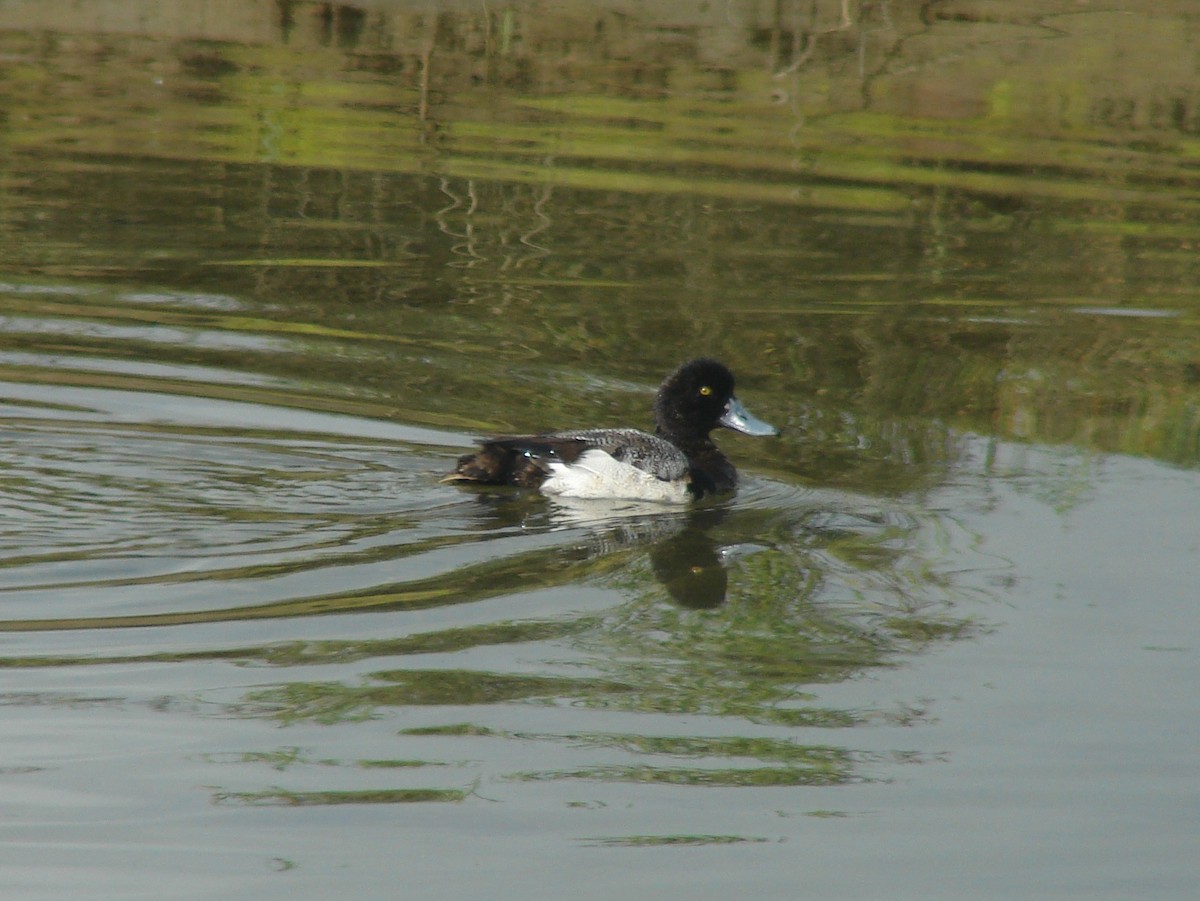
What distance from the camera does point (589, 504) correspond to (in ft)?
28.6

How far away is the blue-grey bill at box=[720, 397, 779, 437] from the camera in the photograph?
949 centimetres

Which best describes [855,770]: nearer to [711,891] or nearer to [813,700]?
[813,700]

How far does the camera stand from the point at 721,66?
19688 millimetres

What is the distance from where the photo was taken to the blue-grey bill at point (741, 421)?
9.49m

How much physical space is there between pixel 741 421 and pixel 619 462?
103cm

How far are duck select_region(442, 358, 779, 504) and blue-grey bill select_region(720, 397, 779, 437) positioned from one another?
0.04 ft

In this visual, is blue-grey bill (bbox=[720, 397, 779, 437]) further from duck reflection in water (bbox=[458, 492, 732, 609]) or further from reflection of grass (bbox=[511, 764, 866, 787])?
reflection of grass (bbox=[511, 764, 866, 787])

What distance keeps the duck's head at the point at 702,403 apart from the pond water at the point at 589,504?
0.33m

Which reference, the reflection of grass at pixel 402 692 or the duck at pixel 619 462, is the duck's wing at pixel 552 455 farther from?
the reflection of grass at pixel 402 692

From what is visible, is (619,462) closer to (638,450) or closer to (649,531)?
(638,450)

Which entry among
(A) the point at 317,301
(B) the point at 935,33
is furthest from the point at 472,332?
(B) the point at 935,33

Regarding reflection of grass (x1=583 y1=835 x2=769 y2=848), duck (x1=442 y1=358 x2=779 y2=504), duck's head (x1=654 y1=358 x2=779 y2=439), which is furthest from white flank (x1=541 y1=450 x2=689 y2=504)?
reflection of grass (x1=583 y1=835 x2=769 y2=848)

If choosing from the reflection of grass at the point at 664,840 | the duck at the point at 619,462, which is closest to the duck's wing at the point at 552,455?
the duck at the point at 619,462

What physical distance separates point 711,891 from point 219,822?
139cm
